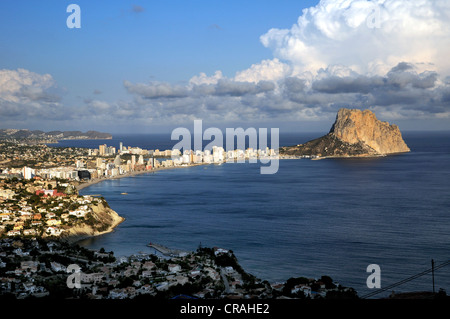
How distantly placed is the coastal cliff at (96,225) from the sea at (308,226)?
531 millimetres

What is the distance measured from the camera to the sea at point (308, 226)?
11.2 metres

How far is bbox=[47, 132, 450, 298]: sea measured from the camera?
11203 mm

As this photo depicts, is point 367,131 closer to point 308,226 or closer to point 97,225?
point 308,226

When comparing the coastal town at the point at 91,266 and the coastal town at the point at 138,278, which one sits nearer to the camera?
the coastal town at the point at 138,278

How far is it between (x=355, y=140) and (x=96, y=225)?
50.1 m

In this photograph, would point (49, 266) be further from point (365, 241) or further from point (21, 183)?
point (21, 183)

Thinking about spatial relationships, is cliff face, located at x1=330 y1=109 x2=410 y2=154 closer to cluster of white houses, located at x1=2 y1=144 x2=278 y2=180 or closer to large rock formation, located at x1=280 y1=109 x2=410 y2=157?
large rock formation, located at x1=280 y1=109 x2=410 y2=157

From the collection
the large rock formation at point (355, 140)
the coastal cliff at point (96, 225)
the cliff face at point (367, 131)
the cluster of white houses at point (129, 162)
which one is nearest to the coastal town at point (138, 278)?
the coastal cliff at point (96, 225)

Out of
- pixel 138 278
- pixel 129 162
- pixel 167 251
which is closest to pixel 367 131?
pixel 129 162

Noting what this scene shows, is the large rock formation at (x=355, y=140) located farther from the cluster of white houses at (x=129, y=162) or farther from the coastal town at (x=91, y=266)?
the coastal town at (x=91, y=266)

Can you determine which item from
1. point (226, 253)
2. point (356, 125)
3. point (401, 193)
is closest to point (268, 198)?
point (401, 193)

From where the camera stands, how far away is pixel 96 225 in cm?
1673

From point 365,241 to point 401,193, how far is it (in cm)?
1214

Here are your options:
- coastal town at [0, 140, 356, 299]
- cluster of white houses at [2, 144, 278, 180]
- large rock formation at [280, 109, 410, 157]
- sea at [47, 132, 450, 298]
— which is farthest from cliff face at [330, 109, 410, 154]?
coastal town at [0, 140, 356, 299]
